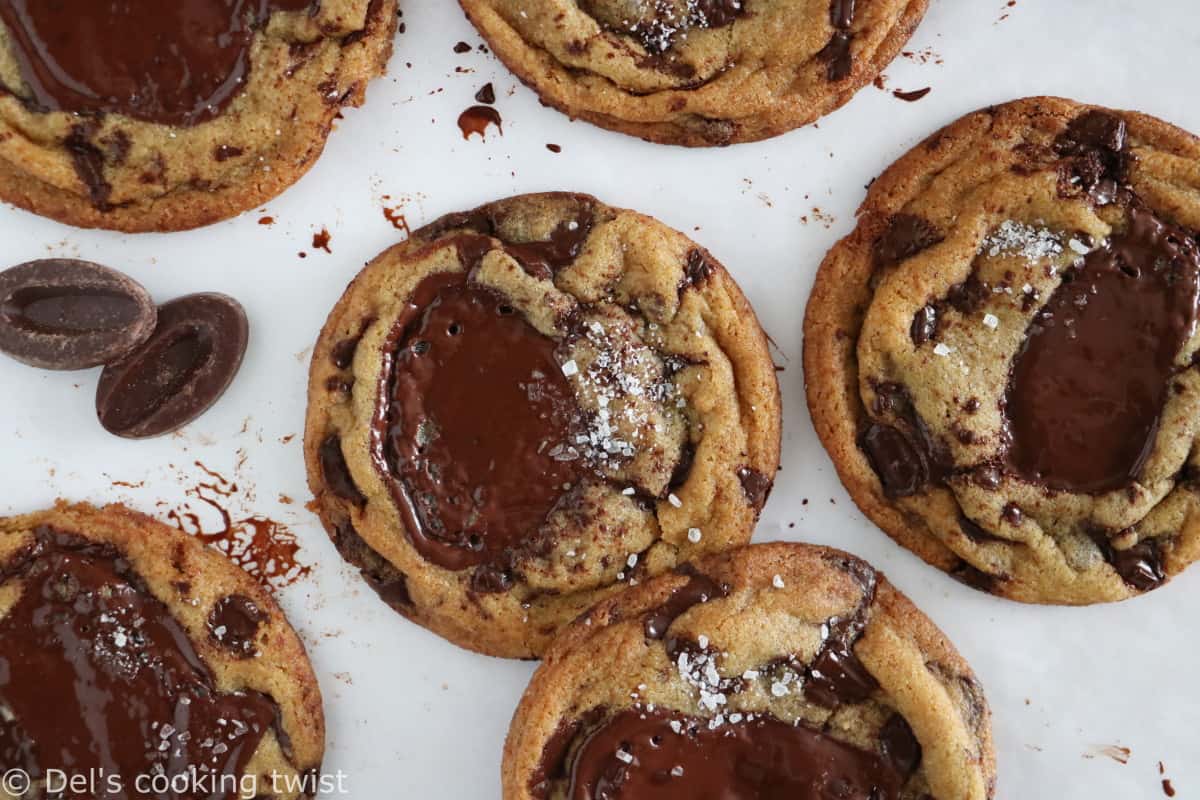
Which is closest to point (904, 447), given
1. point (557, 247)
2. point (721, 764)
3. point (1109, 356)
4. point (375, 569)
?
point (1109, 356)

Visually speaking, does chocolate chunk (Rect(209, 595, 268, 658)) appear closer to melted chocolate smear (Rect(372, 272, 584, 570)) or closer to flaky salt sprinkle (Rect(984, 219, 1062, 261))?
melted chocolate smear (Rect(372, 272, 584, 570))

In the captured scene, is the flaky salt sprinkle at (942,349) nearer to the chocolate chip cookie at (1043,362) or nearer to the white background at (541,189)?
the chocolate chip cookie at (1043,362)

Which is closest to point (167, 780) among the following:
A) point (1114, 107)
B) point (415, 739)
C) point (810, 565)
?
point (415, 739)

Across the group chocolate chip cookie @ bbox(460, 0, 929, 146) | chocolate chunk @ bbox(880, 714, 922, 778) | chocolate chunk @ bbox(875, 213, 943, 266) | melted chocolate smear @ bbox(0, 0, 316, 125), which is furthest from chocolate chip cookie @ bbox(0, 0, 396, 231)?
chocolate chunk @ bbox(880, 714, 922, 778)

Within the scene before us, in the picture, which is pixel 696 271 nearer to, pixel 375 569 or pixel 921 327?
pixel 921 327

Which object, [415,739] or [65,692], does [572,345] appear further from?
[65,692]
